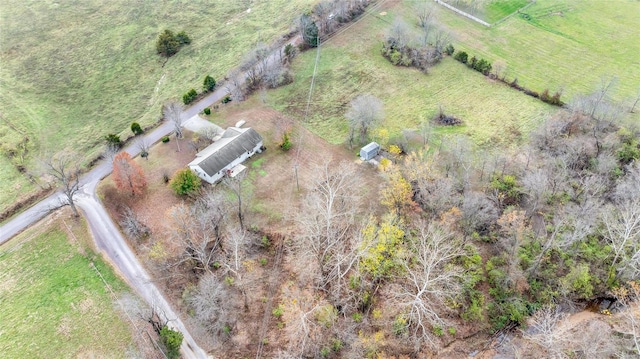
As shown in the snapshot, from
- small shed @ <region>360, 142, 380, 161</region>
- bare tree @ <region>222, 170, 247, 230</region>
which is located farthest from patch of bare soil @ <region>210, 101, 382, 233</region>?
bare tree @ <region>222, 170, 247, 230</region>

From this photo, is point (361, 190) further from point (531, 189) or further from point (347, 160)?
point (531, 189)

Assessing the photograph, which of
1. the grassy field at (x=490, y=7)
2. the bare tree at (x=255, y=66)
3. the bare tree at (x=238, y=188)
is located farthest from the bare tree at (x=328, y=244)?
the grassy field at (x=490, y=7)

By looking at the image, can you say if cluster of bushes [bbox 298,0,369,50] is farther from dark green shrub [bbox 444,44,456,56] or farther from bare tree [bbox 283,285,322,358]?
bare tree [bbox 283,285,322,358]

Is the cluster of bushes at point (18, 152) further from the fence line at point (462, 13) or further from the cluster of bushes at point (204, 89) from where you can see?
the fence line at point (462, 13)

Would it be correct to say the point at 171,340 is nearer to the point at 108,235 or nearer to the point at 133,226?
the point at 133,226

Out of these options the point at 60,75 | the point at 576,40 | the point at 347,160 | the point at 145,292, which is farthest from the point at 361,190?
the point at 60,75

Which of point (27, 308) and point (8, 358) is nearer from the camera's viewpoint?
point (8, 358)
